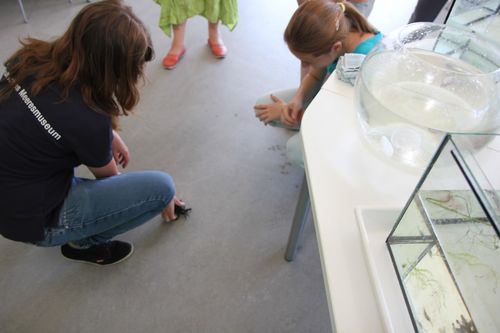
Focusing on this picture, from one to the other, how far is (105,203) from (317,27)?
2.50 feet

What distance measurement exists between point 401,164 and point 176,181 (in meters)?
0.98

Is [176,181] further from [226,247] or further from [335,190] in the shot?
[335,190]

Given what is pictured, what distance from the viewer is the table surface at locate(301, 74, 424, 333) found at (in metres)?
0.55

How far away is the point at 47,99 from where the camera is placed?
31.9 inches

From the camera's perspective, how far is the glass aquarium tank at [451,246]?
1.59 feet

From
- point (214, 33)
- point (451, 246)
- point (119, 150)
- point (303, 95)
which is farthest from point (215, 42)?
point (451, 246)

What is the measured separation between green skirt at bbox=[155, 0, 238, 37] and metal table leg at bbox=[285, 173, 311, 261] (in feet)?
4.33

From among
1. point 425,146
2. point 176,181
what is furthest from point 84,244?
point 425,146

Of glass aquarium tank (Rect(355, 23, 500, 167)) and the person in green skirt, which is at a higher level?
glass aquarium tank (Rect(355, 23, 500, 167))

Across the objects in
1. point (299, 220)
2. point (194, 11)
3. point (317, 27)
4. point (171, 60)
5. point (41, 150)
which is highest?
point (317, 27)

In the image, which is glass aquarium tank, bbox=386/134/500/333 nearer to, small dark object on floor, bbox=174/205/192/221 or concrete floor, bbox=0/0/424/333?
concrete floor, bbox=0/0/424/333

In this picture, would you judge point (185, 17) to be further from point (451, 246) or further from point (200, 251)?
point (451, 246)

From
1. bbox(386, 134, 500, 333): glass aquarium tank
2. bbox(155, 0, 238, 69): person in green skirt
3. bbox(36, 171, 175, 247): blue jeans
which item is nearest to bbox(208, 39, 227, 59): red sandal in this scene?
bbox(155, 0, 238, 69): person in green skirt

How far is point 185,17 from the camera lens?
2008mm
